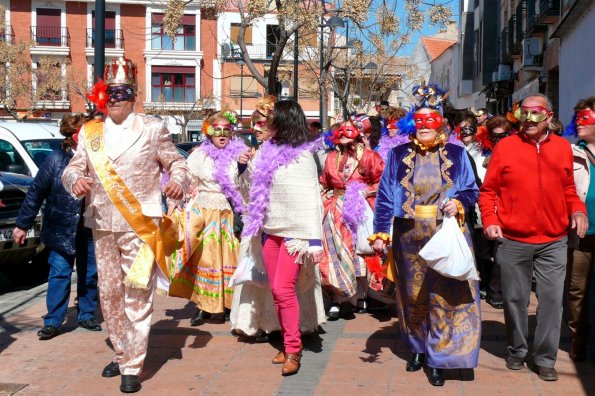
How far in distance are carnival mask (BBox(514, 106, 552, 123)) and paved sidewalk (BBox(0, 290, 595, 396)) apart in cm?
177

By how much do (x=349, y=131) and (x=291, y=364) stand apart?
2.85 m

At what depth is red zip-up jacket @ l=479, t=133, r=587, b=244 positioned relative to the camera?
231 inches

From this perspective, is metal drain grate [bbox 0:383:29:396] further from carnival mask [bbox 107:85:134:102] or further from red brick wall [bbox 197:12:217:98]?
red brick wall [bbox 197:12:217:98]

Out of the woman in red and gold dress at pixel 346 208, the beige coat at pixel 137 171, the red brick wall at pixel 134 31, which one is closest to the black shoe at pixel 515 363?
the woman in red and gold dress at pixel 346 208

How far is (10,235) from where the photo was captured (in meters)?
9.55

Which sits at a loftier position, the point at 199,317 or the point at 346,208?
the point at 346,208

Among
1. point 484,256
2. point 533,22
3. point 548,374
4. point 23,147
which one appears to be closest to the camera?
point 548,374

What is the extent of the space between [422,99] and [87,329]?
3.64 metres

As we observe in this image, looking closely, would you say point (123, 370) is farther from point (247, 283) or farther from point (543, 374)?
point (543, 374)

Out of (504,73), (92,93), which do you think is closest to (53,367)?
(92,93)

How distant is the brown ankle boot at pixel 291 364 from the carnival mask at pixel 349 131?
2.67 metres

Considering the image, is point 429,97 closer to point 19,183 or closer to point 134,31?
point 19,183

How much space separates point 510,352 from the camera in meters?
6.18

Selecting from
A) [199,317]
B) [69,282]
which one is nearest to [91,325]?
[69,282]
